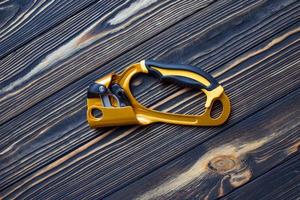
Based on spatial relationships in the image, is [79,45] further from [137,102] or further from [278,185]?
[278,185]

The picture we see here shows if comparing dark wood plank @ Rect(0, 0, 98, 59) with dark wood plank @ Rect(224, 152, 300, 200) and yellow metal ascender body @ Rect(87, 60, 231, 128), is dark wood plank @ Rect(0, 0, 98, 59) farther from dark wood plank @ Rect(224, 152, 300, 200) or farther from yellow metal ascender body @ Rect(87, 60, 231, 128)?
dark wood plank @ Rect(224, 152, 300, 200)

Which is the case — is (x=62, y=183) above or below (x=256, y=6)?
below

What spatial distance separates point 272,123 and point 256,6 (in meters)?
0.25

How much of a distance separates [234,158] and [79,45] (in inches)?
16.5

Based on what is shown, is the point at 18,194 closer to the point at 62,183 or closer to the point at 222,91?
the point at 62,183

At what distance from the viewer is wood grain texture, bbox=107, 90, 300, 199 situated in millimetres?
995

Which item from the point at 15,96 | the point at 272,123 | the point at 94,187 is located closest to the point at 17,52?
the point at 15,96

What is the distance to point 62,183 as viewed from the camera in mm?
1057

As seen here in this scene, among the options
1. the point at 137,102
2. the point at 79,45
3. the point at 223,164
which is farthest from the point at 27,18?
the point at 223,164

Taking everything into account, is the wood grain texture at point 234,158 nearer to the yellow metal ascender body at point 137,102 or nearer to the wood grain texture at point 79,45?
the yellow metal ascender body at point 137,102

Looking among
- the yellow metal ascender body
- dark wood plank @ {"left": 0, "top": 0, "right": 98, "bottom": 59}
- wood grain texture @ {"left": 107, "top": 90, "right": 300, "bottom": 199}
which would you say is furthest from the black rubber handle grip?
dark wood plank @ {"left": 0, "top": 0, "right": 98, "bottom": 59}

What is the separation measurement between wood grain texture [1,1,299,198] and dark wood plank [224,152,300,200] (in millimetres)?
131

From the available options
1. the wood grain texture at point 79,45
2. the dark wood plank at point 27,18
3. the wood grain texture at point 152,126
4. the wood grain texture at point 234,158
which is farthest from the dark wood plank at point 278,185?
the dark wood plank at point 27,18

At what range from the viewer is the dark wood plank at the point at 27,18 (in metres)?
1.07
